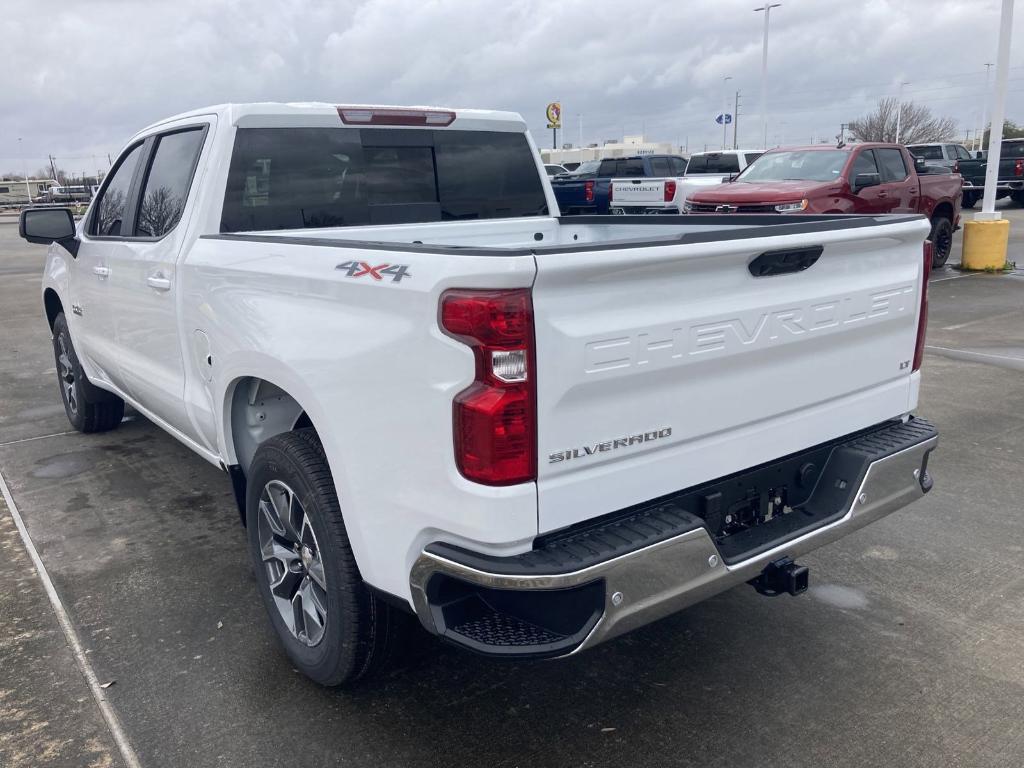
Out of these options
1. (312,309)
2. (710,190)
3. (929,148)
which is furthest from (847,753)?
(929,148)

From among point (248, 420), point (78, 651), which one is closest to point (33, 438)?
point (78, 651)

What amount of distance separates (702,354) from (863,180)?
10927mm

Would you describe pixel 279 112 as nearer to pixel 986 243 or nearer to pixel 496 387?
pixel 496 387

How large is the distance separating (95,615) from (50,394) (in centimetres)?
466

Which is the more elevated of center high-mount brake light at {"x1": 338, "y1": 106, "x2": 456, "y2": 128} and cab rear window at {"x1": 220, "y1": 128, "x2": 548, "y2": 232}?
center high-mount brake light at {"x1": 338, "y1": 106, "x2": 456, "y2": 128}

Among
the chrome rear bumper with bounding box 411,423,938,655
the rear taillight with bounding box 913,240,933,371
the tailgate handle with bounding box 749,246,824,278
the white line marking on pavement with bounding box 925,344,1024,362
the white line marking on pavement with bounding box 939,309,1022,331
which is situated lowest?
the white line marking on pavement with bounding box 939,309,1022,331

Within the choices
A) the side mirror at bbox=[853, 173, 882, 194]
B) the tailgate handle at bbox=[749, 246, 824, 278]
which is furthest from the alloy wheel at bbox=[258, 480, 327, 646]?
the side mirror at bbox=[853, 173, 882, 194]

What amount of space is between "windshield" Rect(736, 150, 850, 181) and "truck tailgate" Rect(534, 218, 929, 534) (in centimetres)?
1007

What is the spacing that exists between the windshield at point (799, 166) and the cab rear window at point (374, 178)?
9077mm

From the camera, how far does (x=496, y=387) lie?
2.18 metres

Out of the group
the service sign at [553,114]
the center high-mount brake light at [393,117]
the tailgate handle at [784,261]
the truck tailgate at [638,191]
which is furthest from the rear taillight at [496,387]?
the service sign at [553,114]

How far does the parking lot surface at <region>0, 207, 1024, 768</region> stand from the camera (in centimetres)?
280

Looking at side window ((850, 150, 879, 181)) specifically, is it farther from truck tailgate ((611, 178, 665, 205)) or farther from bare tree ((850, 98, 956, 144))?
bare tree ((850, 98, 956, 144))

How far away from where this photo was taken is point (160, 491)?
5.13 metres
